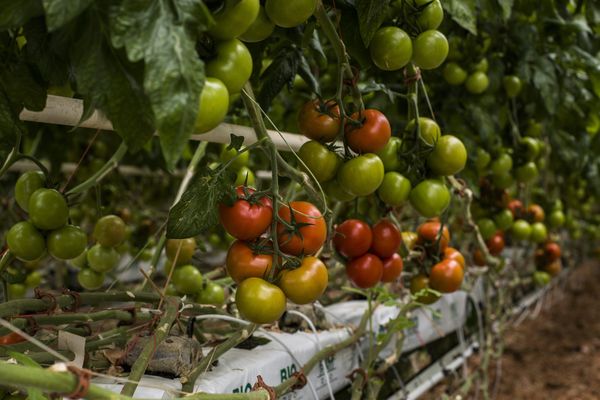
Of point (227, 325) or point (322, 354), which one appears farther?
point (227, 325)

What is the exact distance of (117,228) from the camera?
1086 millimetres

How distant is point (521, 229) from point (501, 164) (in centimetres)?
35

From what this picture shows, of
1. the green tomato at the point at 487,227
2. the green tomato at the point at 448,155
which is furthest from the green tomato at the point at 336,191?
the green tomato at the point at 487,227

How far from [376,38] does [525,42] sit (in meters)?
0.90

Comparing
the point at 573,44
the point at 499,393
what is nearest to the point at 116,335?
the point at 573,44

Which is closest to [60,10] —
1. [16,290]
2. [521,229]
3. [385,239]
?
[385,239]

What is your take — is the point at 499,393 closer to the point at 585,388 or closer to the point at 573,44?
the point at 585,388

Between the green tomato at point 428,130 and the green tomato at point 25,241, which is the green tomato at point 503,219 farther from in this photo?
the green tomato at point 25,241

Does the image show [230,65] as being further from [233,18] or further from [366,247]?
[366,247]

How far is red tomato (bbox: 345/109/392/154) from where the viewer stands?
34.2 inches

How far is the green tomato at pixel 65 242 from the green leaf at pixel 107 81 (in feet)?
1.33

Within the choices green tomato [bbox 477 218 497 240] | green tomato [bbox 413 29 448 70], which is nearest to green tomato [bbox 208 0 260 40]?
green tomato [bbox 413 29 448 70]

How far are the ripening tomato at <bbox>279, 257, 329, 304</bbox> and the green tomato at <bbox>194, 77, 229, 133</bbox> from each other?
0.80 feet

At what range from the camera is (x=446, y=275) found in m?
1.19
